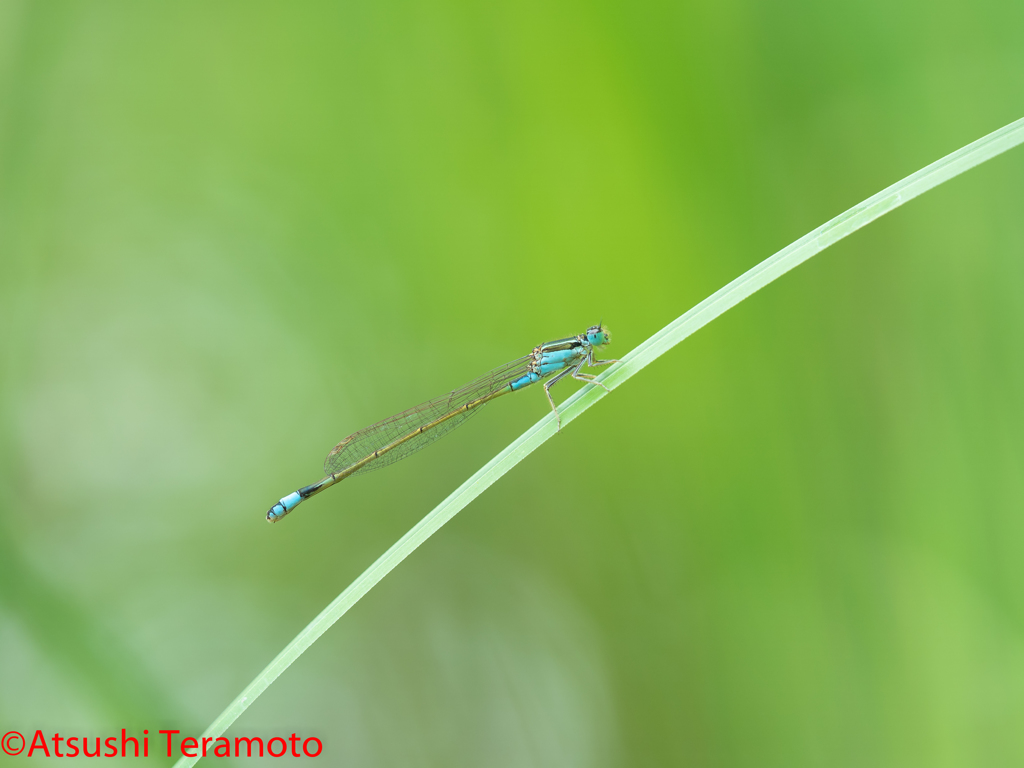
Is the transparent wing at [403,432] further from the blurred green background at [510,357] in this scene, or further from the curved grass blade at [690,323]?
the curved grass blade at [690,323]

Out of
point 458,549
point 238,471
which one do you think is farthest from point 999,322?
point 238,471

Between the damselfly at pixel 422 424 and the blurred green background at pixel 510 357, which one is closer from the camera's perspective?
the blurred green background at pixel 510 357

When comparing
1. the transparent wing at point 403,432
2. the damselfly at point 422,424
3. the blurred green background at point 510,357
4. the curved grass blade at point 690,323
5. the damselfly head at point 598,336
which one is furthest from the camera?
the transparent wing at point 403,432

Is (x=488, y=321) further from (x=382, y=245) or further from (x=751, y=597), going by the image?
(x=751, y=597)

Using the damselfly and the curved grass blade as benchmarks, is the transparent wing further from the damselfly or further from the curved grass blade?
the curved grass blade

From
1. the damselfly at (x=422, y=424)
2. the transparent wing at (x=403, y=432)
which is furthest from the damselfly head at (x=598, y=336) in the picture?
the transparent wing at (x=403, y=432)

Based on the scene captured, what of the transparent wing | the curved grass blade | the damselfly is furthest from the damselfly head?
the curved grass blade

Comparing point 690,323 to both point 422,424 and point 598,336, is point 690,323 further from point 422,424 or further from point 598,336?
point 422,424
